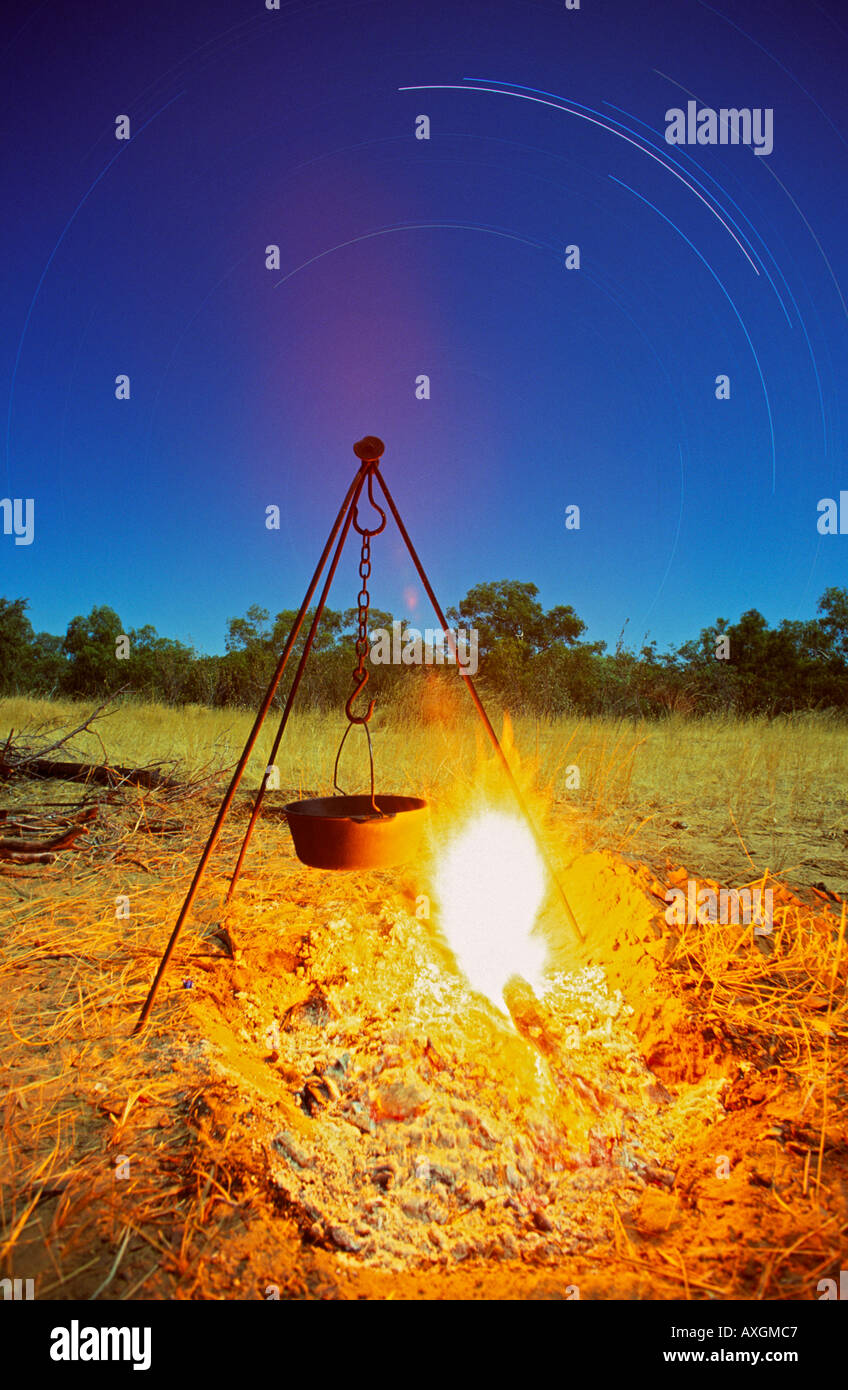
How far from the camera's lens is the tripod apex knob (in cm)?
251

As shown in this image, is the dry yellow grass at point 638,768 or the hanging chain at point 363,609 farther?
the dry yellow grass at point 638,768

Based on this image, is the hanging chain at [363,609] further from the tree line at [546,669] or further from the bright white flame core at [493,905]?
the tree line at [546,669]

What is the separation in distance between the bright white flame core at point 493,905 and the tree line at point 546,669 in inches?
273

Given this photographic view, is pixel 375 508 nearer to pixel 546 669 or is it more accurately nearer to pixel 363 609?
pixel 363 609

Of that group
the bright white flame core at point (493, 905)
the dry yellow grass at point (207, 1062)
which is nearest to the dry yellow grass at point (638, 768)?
the dry yellow grass at point (207, 1062)

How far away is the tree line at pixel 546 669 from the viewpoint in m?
11.9

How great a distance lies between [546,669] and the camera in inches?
526

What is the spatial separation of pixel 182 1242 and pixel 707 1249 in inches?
46.0

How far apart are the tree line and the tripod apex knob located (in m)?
7.75

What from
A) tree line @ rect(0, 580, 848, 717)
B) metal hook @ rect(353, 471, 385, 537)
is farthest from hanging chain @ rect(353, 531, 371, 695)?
→ tree line @ rect(0, 580, 848, 717)

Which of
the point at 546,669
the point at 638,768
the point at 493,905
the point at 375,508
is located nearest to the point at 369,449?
the point at 375,508

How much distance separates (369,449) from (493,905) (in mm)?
1875

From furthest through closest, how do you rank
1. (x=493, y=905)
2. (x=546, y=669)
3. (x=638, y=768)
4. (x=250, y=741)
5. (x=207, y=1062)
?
(x=546, y=669) < (x=638, y=768) < (x=493, y=905) < (x=250, y=741) < (x=207, y=1062)
